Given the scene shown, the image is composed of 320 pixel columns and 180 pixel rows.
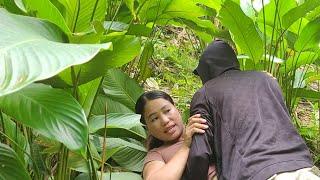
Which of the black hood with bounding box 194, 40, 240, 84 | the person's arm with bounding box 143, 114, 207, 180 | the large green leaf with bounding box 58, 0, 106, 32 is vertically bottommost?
the person's arm with bounding box 143, 114, 207, 180

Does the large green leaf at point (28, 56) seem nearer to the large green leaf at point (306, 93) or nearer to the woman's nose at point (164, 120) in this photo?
the woman's nose at point (164, 120)

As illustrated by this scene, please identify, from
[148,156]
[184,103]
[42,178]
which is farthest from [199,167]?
[184,103]

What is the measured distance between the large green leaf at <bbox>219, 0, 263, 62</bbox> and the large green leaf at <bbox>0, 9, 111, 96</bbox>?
2.87 ft

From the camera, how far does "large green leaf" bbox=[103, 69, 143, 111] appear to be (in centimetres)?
195

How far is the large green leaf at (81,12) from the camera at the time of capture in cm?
111

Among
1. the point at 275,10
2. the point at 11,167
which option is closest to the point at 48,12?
the point at 11,167

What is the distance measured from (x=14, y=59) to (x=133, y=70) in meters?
1.57

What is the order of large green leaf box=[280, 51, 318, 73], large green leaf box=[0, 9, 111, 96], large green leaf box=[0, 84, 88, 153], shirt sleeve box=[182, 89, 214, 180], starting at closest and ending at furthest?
large green leaf box=[0, 9, 111, 96] → large green leaf box=[0, 84, 88, 153] → shirt sleeve box=[182, 89, 214, 180] → large green leaf box=[280, 51, 318, 73]

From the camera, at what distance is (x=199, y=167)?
1.45m

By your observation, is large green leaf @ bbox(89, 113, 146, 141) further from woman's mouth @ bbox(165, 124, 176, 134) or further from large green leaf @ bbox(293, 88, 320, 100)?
large green leaf @ bbox(293, 88, 320, 100)

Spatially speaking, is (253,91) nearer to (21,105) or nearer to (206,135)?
(206,135)

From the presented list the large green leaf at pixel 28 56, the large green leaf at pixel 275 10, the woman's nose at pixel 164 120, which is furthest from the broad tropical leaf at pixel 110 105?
the large green leaf at pixel 28 56

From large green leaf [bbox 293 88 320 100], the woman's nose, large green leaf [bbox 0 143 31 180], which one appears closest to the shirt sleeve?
the woman's nose

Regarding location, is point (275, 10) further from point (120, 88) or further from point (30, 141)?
point (30, 141)
